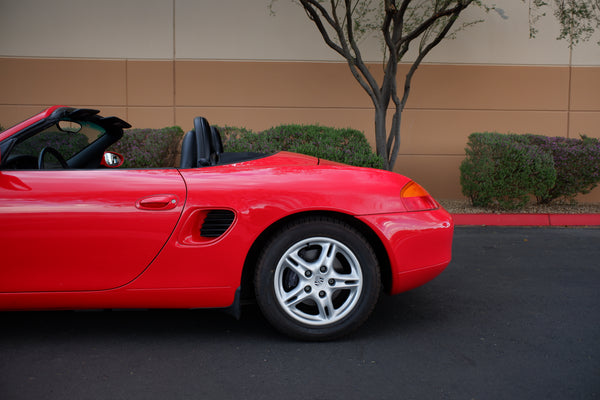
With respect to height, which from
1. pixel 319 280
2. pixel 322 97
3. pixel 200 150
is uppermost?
pixel 322 97

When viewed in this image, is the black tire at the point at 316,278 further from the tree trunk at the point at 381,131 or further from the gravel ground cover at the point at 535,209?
the tree trunk at the point at 381,131

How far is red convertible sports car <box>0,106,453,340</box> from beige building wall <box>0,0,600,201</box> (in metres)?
6.74

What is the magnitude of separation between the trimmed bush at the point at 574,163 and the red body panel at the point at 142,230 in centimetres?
620

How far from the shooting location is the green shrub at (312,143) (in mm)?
7547

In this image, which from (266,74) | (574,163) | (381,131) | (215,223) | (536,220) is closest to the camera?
(215,223)

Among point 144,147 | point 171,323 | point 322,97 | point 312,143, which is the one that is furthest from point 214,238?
point 322,97

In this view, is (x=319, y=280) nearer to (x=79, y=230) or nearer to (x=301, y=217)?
(x=301, y=217)

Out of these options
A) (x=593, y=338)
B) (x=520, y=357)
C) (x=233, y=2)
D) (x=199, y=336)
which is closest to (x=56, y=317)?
(x=199, y=336)

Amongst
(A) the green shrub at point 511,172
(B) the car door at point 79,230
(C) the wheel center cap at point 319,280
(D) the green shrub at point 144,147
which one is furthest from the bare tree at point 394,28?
(B) the car door at point 79,230

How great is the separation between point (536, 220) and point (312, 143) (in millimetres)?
3206

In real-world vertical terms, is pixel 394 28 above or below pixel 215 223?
above

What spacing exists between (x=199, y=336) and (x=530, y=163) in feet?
20.4

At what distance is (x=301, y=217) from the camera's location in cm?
297

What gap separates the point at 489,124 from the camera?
9.83 meters
